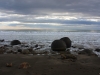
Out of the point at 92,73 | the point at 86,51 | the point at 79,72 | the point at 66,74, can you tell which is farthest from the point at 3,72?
the point at 86,51

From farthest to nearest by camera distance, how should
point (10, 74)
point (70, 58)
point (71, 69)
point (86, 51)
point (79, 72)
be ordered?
point (86, 51), point (70, 58), point (71, 69), point (79, 72), point (10, 74)

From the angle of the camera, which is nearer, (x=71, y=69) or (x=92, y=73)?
(x=92, y=73)

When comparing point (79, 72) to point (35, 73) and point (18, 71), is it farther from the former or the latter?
point (18, 71)

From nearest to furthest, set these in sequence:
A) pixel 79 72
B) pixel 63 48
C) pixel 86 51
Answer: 1. pixel 79 72
2. pixel 86 51
3. pixel 63 48

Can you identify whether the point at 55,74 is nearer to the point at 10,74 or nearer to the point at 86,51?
the point at 10,74

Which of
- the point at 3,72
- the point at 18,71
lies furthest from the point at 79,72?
the point at 3,72

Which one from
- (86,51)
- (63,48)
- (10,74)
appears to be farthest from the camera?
(63,48)

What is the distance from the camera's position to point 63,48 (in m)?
14.9

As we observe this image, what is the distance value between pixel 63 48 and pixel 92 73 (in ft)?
26.4

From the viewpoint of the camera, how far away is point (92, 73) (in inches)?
270

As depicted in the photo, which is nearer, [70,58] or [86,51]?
[70,58]

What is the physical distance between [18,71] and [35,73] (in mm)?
748

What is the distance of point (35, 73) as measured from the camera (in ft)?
22.1

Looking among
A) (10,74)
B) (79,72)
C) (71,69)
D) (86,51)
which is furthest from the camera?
(86,51)
